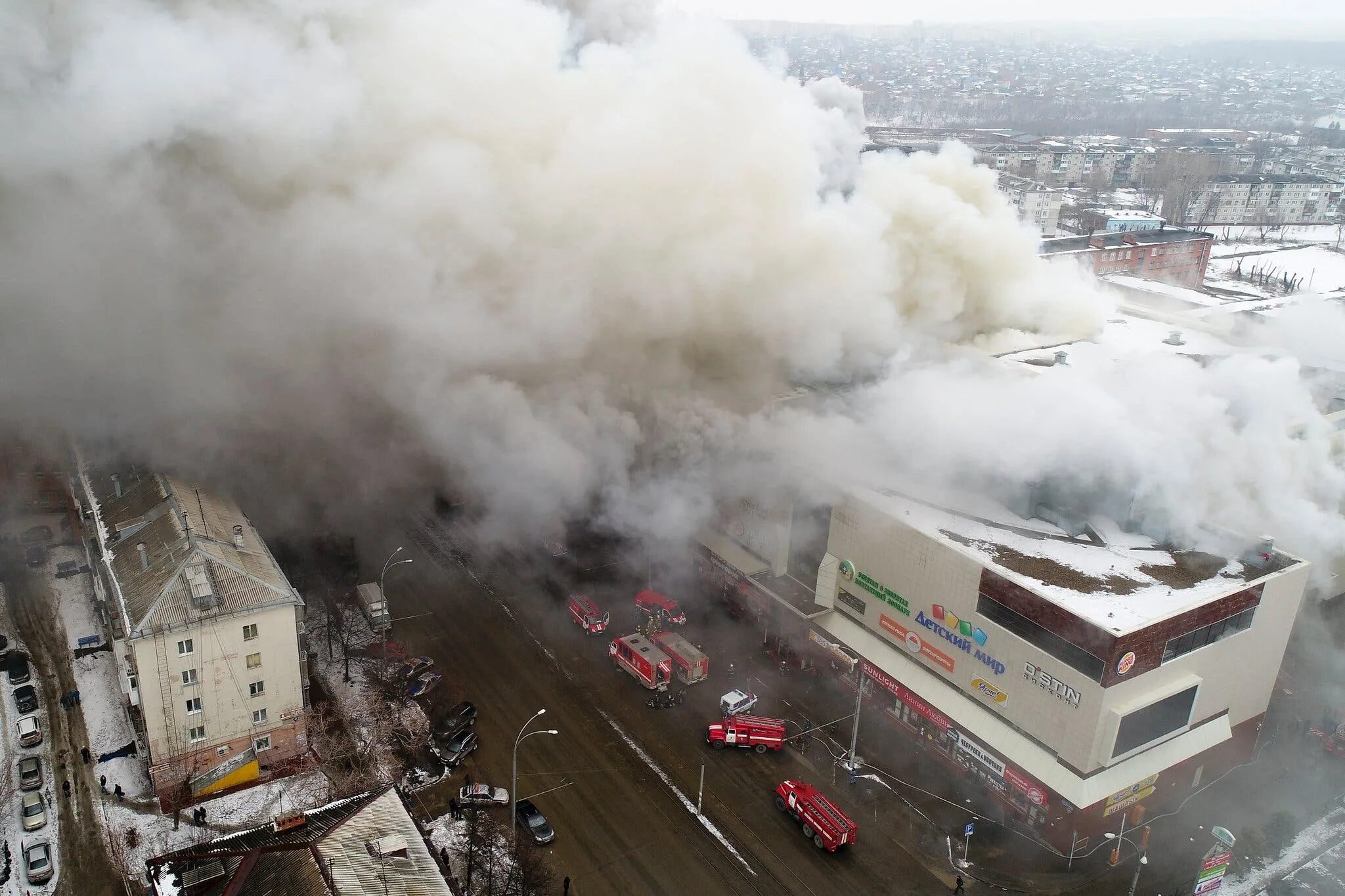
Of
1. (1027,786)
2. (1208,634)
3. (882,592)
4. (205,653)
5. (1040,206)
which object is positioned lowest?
(1027,786)

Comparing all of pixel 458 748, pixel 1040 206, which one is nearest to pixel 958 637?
pixel 458 748

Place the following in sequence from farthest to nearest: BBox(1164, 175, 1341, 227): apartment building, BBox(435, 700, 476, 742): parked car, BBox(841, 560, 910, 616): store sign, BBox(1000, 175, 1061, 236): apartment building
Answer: BBox(1164, 175, 1341, 227): apartment building < BBox(1000, 175, 1061, 236): apartment building < BBox(841, 560, 910, 616): store sign < BBox(435, 700, 476, 742): parked car

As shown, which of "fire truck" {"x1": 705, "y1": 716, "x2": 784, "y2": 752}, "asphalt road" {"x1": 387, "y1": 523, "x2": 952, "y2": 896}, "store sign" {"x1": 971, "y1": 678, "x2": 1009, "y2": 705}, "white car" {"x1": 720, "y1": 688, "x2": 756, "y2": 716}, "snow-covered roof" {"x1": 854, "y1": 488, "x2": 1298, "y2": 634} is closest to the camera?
"asphalt road" {"x1": 387, "y1": 523, "x2": 952, "y2": 896}

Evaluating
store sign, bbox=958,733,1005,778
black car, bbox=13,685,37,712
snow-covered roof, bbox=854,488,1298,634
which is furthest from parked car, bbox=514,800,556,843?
black car, bbox=13,685,37,712

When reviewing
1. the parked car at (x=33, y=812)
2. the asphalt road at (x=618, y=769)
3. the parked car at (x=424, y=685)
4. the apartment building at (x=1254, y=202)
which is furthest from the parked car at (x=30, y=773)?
the apartment building at (x=1254, y=202)

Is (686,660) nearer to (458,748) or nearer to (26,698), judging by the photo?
(458,748)

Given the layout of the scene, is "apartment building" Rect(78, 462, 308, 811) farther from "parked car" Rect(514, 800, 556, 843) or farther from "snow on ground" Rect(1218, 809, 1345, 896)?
"snow on ground" Rect(1218, 809, 1345, 896)
